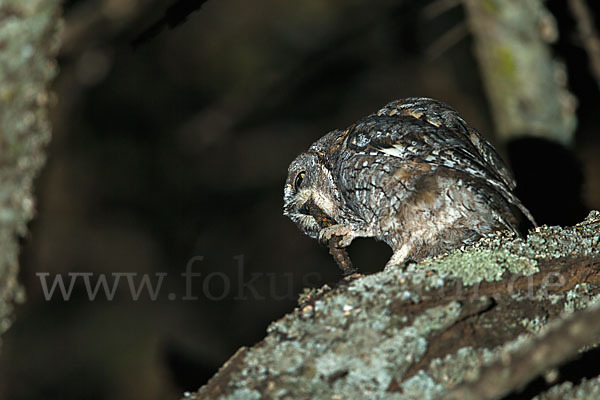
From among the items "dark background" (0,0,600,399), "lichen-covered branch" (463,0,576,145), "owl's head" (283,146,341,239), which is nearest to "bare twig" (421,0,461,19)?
"lichen-covered branch" (463,0,576,145)

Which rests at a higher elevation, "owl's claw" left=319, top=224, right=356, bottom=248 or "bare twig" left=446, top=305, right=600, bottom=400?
"bare twig" left=446, top=305, right=600, bottom=400

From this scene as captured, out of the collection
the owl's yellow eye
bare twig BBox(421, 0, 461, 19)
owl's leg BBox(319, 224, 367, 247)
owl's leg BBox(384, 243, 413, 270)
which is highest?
bare twig BBox(421, 0, 461, 19)

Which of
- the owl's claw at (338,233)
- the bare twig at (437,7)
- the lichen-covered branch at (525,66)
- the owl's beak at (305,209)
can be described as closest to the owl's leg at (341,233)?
the owl's claw at (338,233)

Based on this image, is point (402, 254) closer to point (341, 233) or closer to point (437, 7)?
point (341, 233)

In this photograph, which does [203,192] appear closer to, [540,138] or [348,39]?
[348,39]

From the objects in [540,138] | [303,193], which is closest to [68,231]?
[303,193]

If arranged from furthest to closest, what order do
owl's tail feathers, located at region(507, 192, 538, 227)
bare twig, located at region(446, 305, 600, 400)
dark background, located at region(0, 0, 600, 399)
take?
dark background, located at region(0, 0, 600, 399) < owl's tail feathers, located at region(507, 192, 538, 227) < bare twig, located at region(446, 305, 600, 400)

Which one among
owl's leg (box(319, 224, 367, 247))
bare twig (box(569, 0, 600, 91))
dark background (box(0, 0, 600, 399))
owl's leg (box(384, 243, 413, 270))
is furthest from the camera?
dark background (box(0, 0, 600, 399))

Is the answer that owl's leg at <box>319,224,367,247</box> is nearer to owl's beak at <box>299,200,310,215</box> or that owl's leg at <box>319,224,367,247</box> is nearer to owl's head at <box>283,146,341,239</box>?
owl's head at <box>283,146,341,239</box>
